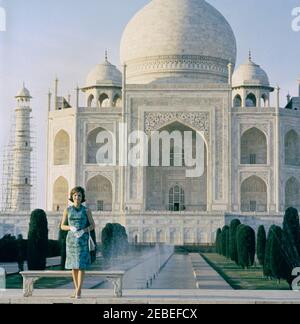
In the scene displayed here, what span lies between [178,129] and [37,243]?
1560 cm

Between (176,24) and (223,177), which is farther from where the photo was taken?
(176,24)

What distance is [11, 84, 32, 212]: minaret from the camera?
2636 cm

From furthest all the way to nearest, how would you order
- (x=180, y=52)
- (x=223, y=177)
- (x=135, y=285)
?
(x=180, y=52)
(x=223, y=177)
(x=135, y=285)

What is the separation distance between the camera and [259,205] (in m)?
25.7

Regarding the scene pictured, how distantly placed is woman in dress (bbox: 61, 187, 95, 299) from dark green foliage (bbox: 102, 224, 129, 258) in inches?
327

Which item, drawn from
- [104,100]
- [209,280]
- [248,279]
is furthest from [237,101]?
[209,280]

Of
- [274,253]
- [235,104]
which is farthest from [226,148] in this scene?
[274,253]

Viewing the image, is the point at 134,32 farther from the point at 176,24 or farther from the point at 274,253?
the point at 274,253

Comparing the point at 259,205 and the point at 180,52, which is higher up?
the point at 180,52

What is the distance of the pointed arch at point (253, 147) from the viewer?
85.3 ft

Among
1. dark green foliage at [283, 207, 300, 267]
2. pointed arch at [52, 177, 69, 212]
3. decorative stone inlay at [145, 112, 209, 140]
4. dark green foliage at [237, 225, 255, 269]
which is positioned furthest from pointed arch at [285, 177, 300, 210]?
dark green foliage at [283, 207, 300, 267]

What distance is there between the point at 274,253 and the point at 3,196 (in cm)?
→ 1790

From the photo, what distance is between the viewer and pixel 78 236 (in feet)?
22.8

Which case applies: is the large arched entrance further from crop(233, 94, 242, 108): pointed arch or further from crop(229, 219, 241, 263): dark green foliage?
crop(229, 219, 241, 263): dark green foliage
